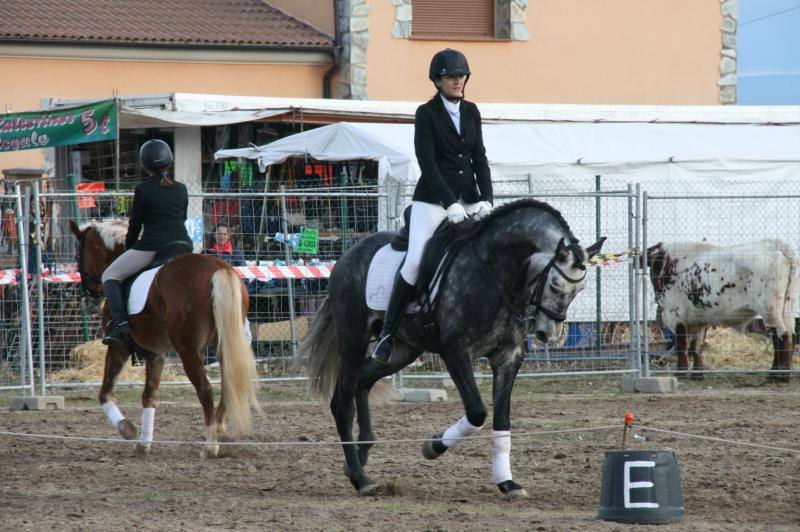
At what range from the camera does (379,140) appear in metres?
16.8

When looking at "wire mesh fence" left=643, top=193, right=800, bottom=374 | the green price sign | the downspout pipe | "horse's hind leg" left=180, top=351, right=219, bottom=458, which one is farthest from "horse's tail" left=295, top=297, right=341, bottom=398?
the downspout pipe

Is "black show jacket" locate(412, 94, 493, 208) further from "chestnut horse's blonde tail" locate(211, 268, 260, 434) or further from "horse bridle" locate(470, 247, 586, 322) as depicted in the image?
"chestnut horse's blonde tail" locate(211, 268, 260, 434)

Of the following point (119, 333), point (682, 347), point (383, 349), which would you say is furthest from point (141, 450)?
point (682, 347)

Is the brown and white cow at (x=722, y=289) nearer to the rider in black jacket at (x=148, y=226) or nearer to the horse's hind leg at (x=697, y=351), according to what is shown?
the horse's hind leg at (x=697, y=351)

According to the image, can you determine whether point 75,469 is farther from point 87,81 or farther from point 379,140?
point 87,81

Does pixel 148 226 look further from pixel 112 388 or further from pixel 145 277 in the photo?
pixel 112 388

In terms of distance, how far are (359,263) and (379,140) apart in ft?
27.9

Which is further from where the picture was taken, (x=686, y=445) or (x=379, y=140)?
(x=379, y=140)

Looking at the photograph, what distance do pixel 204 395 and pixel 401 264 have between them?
2.18m

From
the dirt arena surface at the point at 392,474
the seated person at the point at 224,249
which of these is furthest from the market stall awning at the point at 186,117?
the dirt arena surface at the point at 392,474

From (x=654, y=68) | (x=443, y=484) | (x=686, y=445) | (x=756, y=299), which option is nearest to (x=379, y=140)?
(x=756, y=299)

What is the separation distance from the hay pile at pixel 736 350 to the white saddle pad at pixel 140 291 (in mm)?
8534

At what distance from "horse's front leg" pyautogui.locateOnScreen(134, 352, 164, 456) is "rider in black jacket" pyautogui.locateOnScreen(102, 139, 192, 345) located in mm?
355

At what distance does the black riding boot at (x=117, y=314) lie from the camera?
387 inches
